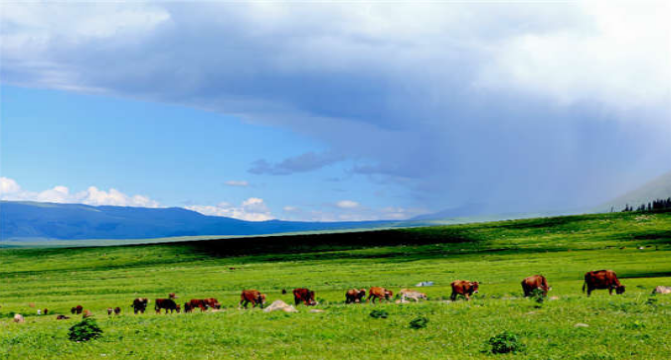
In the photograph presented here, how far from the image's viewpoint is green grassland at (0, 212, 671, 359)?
27.4 m

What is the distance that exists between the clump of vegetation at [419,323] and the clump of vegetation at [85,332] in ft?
56.9

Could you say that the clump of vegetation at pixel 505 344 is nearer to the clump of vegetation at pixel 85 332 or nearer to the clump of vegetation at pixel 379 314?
the clump of vegetation at pixel 379 314

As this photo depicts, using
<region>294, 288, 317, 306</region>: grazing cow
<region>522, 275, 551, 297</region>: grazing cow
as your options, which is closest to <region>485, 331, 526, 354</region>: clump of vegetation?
<region>522, 275, 551, 297</region>: grazing cow

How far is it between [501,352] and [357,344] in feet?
23.4

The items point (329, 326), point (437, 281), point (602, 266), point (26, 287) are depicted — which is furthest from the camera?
point (26, 287)

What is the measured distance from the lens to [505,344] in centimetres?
2564

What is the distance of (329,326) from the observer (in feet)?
107

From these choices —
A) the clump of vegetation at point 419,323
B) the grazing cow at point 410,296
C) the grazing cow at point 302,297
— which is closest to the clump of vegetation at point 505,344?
the clump of vegetation at point 419,323

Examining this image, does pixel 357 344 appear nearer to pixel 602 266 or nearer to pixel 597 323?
pixel 597 323

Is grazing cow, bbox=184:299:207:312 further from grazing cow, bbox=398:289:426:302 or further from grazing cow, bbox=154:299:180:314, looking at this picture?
grazing cow, bbox=398:289:426:302

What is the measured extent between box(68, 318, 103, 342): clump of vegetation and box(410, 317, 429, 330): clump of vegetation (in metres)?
17.4

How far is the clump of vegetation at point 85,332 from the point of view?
104ft

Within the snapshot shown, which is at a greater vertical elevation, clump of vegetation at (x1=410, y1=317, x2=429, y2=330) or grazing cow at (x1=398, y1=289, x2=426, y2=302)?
clump of vegetation at (x1=410, y1=317, x2=429, y2=330)

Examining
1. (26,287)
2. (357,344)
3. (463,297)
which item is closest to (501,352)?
(357,344)
